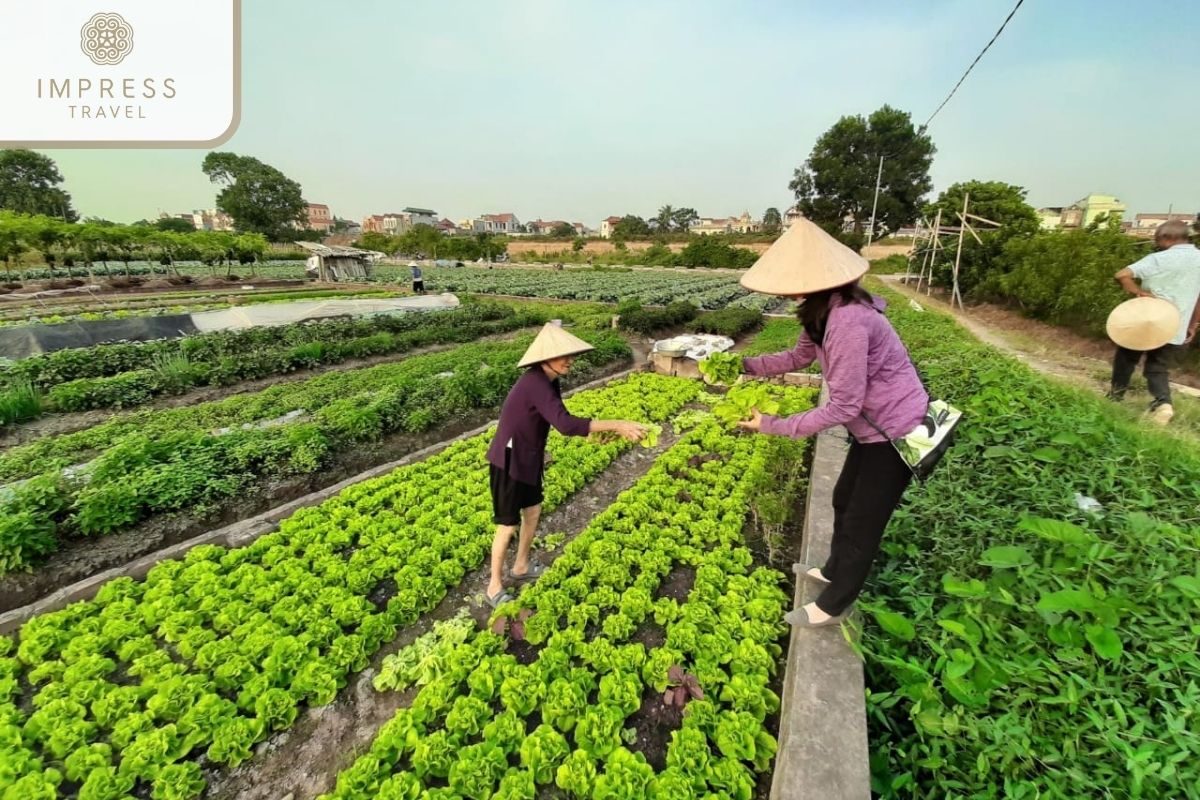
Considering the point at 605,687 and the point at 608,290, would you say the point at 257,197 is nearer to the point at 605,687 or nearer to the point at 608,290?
the point at 608,290

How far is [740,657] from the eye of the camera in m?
2.82

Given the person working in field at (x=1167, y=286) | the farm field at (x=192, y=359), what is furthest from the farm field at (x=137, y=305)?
the person working in field at (x=1167, y=286)

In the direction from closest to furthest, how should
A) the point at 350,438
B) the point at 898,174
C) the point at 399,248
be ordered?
the point at 350,438 → the point at 898,174 → the point at 399,248

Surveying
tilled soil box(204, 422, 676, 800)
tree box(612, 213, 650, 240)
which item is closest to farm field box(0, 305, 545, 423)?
tilled soil box(204, 422, 676, 800)

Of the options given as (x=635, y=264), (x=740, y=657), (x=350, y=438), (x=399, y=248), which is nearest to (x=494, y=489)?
(x=740, y=657)

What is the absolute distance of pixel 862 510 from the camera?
8.53 ft

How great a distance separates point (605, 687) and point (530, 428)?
1.71 metres

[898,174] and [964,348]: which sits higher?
[898,174]

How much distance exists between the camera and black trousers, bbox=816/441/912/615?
2507mm

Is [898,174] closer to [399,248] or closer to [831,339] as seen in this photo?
[831,339]

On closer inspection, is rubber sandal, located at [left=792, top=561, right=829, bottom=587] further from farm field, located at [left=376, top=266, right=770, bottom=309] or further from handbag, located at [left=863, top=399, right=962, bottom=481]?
farm field, located at [left=376, top=266, right=770, bottom=309]

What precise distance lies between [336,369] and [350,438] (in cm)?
557

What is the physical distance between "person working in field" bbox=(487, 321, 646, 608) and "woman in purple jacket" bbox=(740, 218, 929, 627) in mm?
1195

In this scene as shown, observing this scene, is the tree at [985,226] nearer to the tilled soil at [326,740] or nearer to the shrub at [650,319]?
the shrub at [650,319]
